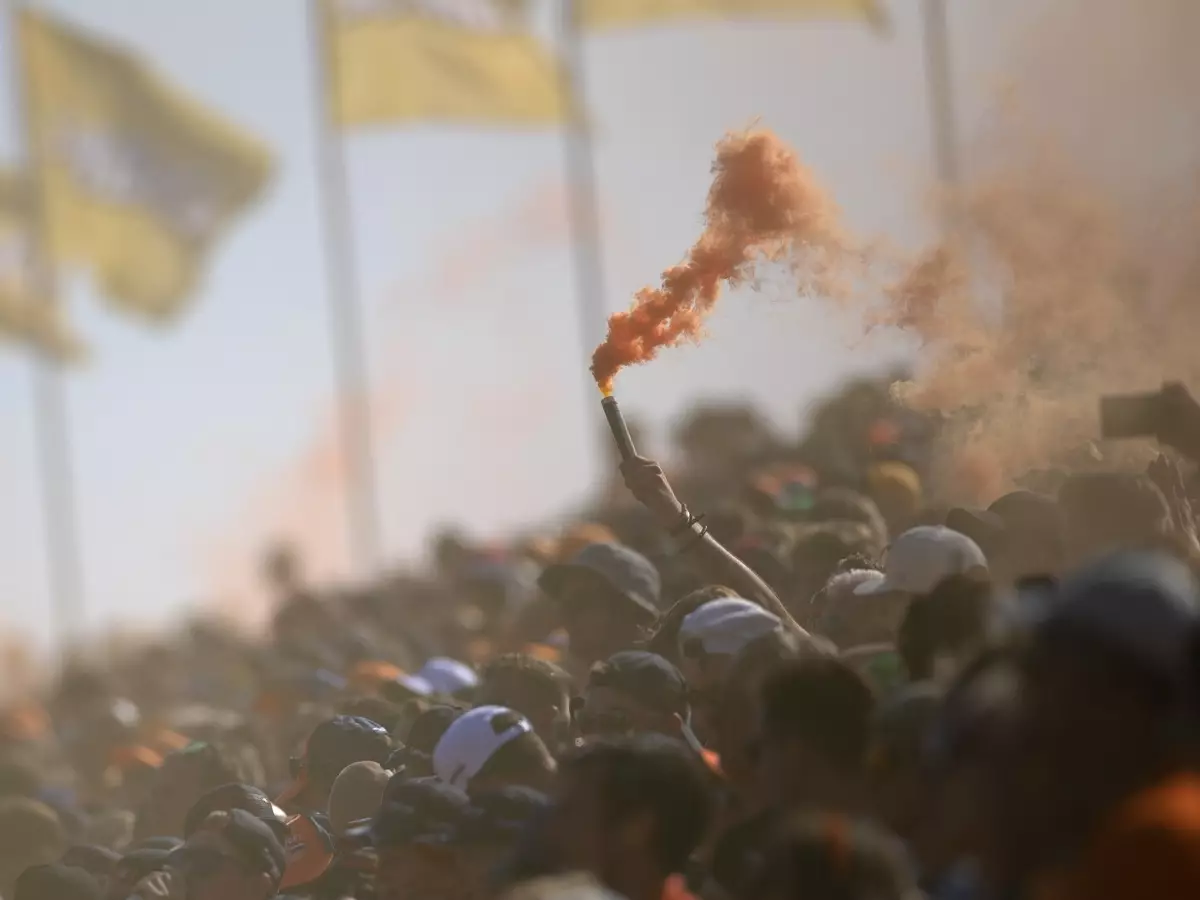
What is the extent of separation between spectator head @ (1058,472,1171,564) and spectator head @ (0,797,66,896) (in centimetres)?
510

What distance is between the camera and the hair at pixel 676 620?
19.8 feet

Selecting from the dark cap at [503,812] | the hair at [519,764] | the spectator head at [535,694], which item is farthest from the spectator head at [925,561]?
the dark cap at [503,812]

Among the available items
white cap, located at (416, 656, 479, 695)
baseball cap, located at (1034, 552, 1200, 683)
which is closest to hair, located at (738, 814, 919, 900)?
baseball cap, located at (1034, 552, 1200, 683)

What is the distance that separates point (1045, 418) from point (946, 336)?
719mm

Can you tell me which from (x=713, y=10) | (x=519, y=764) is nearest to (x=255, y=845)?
(x=519, y=764)

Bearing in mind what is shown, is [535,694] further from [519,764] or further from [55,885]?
[55,885]

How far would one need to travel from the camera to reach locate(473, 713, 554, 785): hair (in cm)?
534

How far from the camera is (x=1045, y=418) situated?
28.1ft

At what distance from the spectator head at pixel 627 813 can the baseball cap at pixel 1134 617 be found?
1.32 meters

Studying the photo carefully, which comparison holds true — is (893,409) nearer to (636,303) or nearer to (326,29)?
(636,303)

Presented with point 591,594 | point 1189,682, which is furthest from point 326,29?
point 1189,682

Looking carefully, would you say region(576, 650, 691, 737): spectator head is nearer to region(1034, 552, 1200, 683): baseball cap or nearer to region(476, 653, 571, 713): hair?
region(476, 653, 571, 713): hair

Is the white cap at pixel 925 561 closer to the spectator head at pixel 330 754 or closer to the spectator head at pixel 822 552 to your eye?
the spectator head at pixel 822 552

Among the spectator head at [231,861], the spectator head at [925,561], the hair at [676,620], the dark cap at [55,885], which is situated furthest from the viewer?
the dark cap at [55,885]
